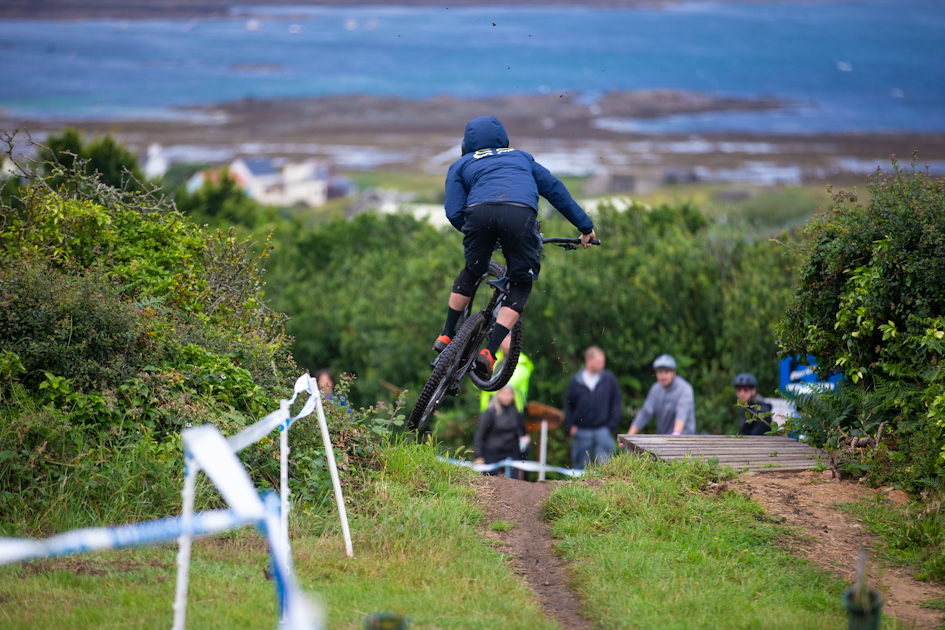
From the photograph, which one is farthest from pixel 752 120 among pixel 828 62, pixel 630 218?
pixel 630 218

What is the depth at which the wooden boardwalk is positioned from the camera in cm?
693

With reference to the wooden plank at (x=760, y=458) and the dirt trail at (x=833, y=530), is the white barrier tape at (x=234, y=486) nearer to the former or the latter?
the dirt trail at (x=833, y=530)

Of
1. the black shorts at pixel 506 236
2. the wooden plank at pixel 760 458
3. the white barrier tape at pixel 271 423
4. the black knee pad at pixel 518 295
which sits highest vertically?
the black shorts at pixel 506 236

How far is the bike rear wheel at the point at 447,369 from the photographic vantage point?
6.79 meters

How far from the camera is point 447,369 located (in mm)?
6859

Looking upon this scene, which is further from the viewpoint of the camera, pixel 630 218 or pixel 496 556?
pixel 630 218

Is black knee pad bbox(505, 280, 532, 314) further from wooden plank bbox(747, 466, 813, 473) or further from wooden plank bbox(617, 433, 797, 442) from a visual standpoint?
wooden plank bbox(747, 466, 813, 473)

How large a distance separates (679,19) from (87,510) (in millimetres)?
58316

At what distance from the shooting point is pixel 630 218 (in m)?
18.6

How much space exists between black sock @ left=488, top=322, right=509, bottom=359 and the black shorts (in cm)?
42

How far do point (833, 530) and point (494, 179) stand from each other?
357 cm

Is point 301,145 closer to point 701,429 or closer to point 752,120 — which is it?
point 752,120

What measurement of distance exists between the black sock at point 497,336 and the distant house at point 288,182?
50185 mm

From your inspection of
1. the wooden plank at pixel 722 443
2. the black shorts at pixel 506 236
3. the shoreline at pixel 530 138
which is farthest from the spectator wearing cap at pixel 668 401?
the shoreline at pixel 530 138
